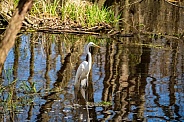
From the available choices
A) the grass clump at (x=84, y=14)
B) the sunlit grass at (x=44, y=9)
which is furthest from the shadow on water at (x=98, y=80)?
the sunlit grass at (x=44, y=9)

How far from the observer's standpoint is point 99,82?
9.12m

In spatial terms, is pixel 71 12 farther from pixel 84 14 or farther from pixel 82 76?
pixel 82 76

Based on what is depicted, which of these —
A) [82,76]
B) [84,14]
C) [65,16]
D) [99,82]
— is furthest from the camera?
[84,14]

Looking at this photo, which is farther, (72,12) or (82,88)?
(72,12)

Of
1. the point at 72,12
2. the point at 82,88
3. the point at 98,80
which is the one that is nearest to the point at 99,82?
the point at 98,80

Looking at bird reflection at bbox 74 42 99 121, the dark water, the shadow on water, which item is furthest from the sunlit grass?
bird reflection at bbox 74 42 99 121

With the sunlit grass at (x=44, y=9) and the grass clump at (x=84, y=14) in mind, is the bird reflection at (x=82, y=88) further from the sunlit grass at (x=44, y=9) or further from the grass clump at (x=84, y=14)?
the sunlit grass at (x=44, y=9)

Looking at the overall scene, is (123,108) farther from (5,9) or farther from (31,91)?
(5,9)

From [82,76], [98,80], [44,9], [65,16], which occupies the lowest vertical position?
[98,80]

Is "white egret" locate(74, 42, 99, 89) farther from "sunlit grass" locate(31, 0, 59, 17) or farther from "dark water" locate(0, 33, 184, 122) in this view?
"sunlit grass" locate(31, 0, 59, 17)

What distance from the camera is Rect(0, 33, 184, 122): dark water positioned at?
681cm

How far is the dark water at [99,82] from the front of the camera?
268 inches

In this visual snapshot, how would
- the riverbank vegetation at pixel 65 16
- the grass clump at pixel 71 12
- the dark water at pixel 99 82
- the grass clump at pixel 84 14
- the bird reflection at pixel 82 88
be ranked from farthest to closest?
the grass clump at pixel 71 12 < the grass clump at pixel 84 14 < the riverbank vegetation at pixel 65 16 < the bird reflection at pixel 82 88 < the dark water at pixel 99 82

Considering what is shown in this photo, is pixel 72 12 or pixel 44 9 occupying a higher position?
pixel 44 9
